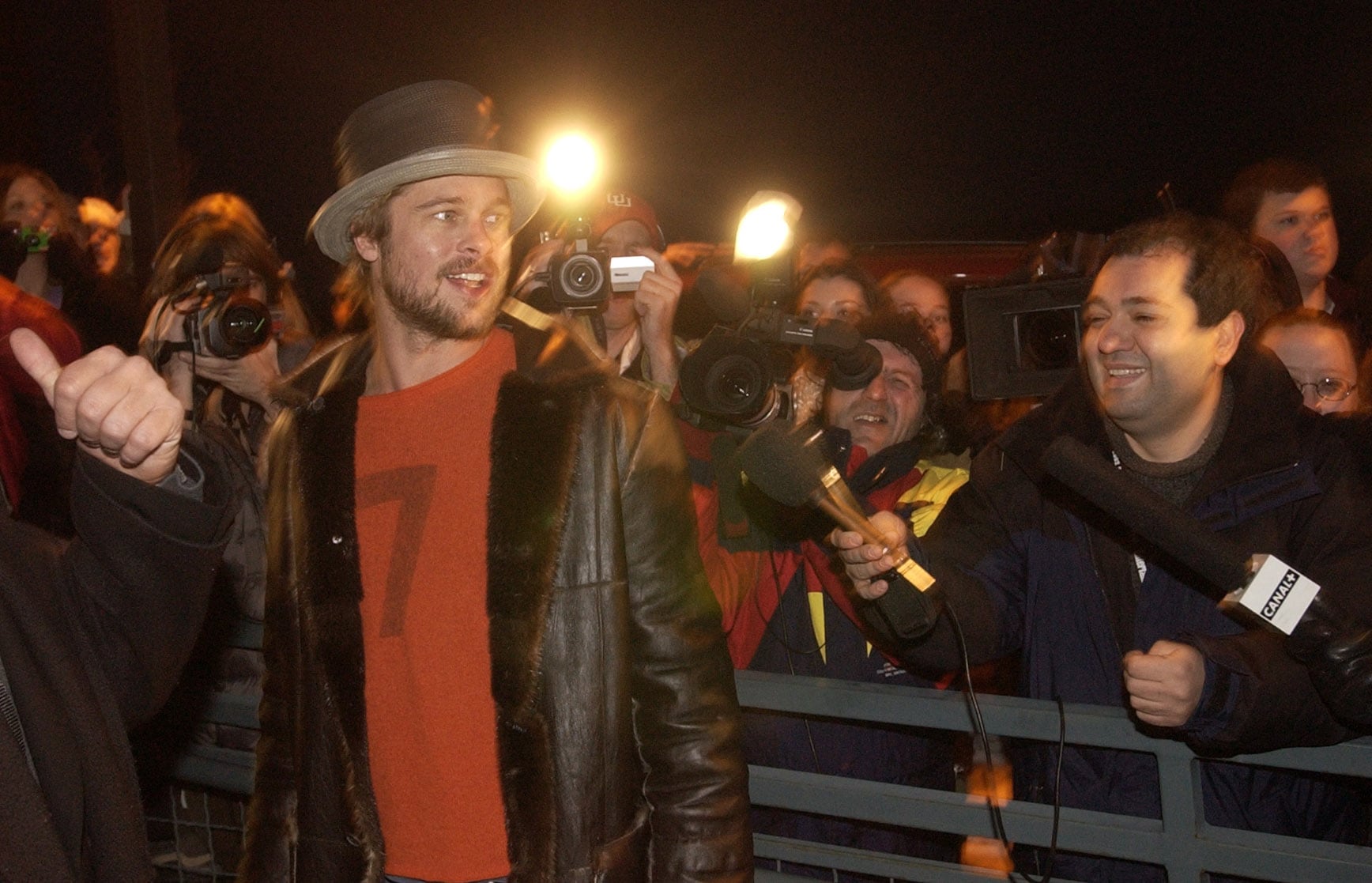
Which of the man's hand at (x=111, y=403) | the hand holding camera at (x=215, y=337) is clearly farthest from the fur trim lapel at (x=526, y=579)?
the hand holding camera at (x=215, y=337)

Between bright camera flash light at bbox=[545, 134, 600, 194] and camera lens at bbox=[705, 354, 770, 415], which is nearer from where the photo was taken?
camera lens at bbox=[705, 354, 770, 415]

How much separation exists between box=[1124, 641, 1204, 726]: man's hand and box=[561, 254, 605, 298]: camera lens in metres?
1.79

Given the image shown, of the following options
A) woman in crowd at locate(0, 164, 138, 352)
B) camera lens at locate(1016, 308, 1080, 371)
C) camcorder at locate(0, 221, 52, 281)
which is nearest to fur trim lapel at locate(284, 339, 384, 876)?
camera lens at locate(1016, 308, 1080, 371)

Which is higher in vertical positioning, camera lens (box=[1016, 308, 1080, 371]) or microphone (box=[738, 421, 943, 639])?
camera lens (box=[1016, 308, 1080, 371])

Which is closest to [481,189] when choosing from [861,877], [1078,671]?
[1078,671]

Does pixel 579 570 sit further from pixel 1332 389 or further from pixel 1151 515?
pixel 1332 389

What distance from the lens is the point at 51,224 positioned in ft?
15.8

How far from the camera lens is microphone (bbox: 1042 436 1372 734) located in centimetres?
190

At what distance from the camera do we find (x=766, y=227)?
132 inches

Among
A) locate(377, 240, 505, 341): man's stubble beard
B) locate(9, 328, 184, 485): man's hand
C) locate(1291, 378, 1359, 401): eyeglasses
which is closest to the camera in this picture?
locate(9, 328, 184, 485): man's hand

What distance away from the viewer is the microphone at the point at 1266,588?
6.23 ft

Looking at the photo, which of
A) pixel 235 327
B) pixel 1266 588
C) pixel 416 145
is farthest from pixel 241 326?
pixel 1266 588

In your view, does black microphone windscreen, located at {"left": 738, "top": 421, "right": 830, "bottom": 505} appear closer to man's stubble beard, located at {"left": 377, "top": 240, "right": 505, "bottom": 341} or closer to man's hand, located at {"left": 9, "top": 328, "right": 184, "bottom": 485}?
man's stubble beard, located at {"left": 377, "top": 240, "right": 505, "bottom": 341}

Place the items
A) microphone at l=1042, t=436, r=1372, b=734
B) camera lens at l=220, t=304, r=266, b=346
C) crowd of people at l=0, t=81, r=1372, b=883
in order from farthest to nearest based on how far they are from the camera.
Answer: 1. camera lens at l=220, t=304, r=266, b=346
2. microphone at l=1042, t=436, r=1372, b=734
3. crowd of people at l=0, t=81, r=1372, b=883
